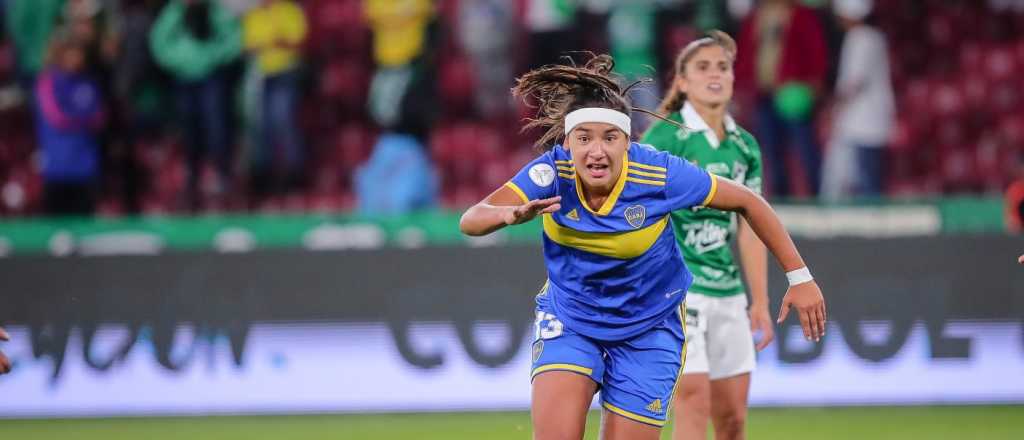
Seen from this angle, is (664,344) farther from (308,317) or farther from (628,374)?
(308,317)

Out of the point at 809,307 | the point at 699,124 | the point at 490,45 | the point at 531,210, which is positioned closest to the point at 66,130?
the point at 490,45

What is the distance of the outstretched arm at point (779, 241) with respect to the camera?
16.3 feet

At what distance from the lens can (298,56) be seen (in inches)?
486

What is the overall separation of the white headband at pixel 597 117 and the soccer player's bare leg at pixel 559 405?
88 centimetres

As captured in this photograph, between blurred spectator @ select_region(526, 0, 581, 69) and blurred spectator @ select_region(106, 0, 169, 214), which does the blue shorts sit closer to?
blurred spectator @ select_region(526, 0, 581, 69)

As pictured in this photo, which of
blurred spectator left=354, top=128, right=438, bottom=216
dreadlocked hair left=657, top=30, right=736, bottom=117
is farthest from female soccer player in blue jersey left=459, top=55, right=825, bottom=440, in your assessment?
blurred spectator left=354, top=128, right=438, bottom=216

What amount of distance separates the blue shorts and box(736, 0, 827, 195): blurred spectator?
261 inches

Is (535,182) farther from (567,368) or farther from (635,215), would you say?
(567,368)

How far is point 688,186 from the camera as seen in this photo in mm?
4965

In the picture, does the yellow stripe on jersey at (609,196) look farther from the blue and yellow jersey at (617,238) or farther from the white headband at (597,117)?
the white headband at (597,117)

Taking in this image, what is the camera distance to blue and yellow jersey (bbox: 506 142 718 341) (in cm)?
498

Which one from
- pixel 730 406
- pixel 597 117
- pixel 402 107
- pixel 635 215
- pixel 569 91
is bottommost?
pixel 730 406

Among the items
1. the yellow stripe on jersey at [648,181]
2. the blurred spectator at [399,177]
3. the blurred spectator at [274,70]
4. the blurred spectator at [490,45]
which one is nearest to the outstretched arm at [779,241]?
the yellow stripe on jersey at [648,181]

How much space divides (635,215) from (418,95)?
7.00m
